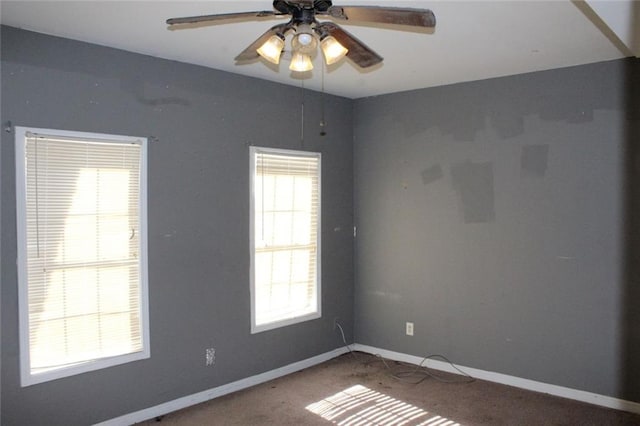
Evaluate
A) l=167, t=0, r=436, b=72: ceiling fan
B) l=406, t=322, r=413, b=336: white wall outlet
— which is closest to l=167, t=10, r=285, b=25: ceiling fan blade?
l=167, t=0, r=436, b=72: ceiling fan

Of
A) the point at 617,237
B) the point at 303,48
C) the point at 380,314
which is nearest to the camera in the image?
the point at 303,48

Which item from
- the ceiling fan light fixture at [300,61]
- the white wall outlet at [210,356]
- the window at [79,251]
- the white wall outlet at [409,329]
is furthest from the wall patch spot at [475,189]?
the window at [79,251]

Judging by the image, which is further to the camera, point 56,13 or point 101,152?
point 101,152

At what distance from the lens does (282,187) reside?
14.5 ft

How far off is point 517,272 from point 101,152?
10.5 feet

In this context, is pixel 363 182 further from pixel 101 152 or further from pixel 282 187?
pixel 101 152

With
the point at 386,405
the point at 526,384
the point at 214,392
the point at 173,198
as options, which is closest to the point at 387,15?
the point at 173,198

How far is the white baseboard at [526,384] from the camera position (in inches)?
144

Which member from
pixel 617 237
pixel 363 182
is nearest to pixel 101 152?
pixel 363 182

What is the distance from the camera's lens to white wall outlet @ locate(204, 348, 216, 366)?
3842 mm

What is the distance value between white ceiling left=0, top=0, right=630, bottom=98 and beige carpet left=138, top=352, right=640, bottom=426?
2488 millimetres

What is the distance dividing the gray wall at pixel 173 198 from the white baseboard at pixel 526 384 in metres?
0.76

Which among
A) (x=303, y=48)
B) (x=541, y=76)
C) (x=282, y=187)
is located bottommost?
(x=282, y=187)

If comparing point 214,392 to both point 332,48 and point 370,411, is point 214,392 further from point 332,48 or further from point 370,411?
point 332,48
